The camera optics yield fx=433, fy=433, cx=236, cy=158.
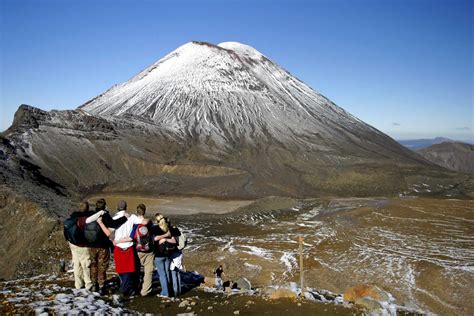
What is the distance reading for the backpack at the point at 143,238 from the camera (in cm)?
857

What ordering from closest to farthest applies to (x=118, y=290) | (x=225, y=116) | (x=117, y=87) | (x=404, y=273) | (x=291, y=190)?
(x=118, y=290) → (x=404, y=273) → (x=291, y=190) → (x=225, y=116) → (x=117, y=87)

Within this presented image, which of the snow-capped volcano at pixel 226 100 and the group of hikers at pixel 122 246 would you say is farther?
the snow-capped volcano at pixel 226 100

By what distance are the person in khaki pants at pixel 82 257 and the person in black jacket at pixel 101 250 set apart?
10 cm

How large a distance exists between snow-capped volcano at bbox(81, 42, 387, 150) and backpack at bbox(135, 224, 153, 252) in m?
63.4

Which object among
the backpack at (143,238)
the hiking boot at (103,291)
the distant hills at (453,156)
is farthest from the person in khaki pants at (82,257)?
the distant hills at (453,156)

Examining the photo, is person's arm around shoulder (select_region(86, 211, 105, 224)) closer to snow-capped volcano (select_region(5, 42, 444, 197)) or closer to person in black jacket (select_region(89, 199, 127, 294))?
person in black jacket (select_region(89, 199, 127, 294))

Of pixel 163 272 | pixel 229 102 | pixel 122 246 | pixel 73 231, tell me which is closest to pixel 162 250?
pixel 163 272

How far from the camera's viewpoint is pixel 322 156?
2633 inches

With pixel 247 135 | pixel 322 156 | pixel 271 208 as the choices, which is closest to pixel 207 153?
pixel 247 135

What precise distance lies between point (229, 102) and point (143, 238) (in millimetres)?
81438

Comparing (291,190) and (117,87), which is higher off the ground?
(117,87)

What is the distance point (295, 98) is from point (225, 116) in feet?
72.7

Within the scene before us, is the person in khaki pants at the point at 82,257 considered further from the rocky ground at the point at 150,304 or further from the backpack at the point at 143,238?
the backpack at the point at 143,238

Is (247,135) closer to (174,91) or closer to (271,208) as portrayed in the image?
(174,91)
